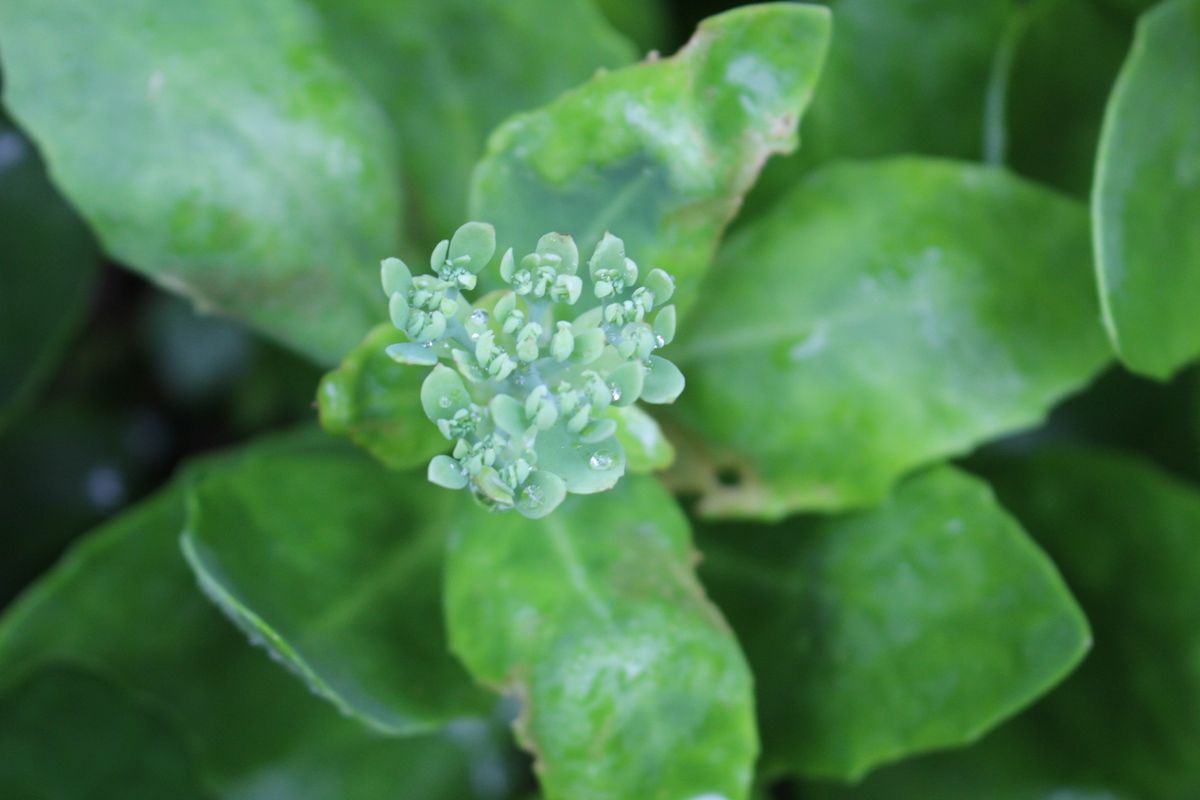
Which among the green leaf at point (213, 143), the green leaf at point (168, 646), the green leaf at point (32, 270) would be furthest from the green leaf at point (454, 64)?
the green leaf at point (32, 270)

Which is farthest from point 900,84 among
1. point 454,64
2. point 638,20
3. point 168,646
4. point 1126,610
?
point 168,646

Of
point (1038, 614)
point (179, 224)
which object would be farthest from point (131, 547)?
point (1038, 614)

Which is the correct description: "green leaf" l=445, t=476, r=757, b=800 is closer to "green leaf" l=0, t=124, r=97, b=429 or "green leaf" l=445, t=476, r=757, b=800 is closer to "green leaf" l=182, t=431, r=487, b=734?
"green leaf" l=182, t=431, r=487, b=734

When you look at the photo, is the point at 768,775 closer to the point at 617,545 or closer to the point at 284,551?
the point at 617,545

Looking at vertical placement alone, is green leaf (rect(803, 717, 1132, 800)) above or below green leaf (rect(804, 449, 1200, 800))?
below

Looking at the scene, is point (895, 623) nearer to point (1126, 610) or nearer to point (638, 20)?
point (1126, 610)

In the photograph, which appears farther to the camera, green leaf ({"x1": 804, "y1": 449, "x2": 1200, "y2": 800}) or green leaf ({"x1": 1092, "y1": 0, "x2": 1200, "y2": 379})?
green leaf ({"x1": 804, "y1": 449, "x2": 1200, "y2": 800})

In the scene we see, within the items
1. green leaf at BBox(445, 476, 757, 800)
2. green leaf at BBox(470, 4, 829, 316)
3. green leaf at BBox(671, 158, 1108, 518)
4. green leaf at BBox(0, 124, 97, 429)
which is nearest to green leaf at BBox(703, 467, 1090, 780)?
green leaf at BBox(671, 158, 1108, 518)
